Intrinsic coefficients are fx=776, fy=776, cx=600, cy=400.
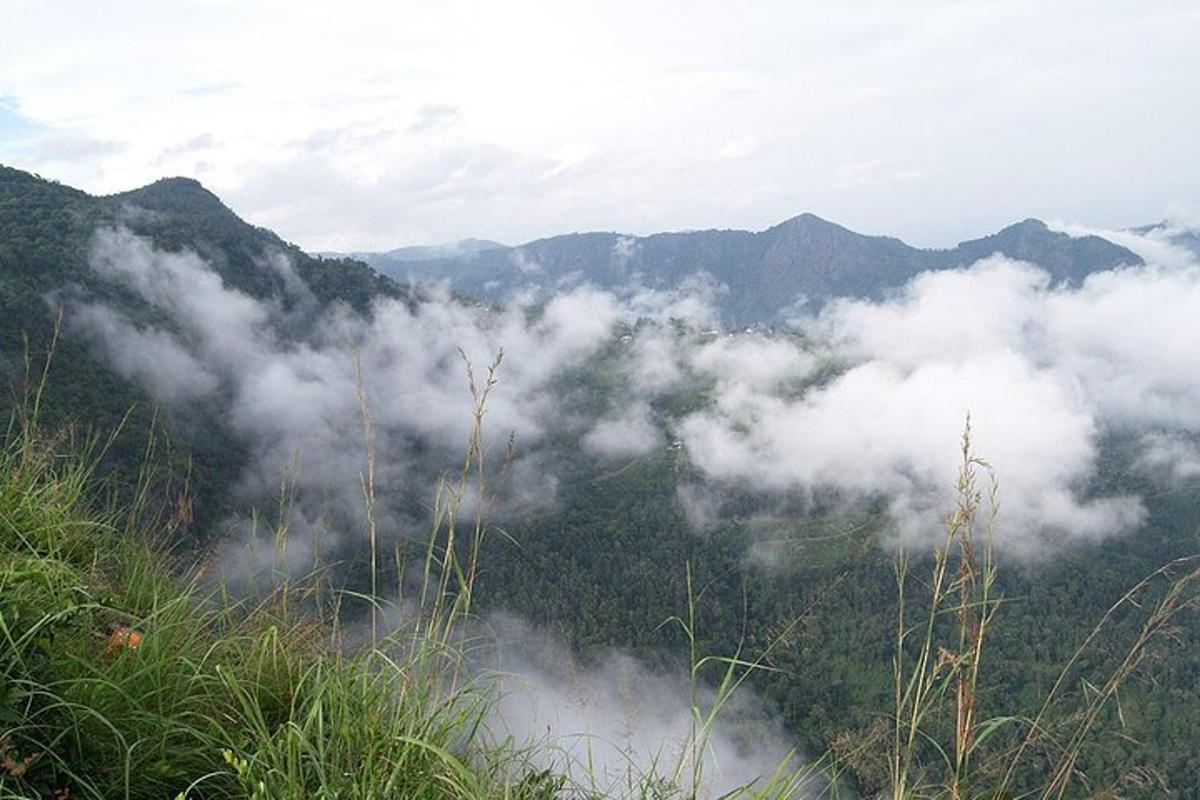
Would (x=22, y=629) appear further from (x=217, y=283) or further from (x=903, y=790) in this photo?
(x=217, y=283)

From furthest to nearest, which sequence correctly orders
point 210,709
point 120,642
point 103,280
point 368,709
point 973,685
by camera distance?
point 103,280 < point 120,642 < point 210,709 < point 368,709 < point 973,685

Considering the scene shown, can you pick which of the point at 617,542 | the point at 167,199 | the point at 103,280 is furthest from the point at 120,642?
the point at 167,199

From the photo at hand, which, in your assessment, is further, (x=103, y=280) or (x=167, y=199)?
(x=167, y=199)

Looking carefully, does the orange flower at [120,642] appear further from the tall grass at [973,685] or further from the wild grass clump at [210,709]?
the tall grass at [973,685]

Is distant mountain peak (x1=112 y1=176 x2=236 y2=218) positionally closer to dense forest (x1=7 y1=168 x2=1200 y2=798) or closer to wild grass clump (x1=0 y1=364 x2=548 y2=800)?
dense forest (x1=7 y1=168 x2=1200 y2=798)

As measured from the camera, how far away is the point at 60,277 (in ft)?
372

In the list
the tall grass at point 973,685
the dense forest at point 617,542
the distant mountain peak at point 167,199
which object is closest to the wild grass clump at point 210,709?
the tall grass at point 973,685

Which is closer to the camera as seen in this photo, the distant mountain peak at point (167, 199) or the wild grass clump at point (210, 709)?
the wild grass clump at point (210, 709)

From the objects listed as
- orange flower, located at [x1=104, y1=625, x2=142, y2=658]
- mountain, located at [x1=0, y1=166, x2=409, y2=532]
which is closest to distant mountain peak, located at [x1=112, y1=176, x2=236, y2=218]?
mountain, located at [x1=0, y1=166, x2=409, y2=532]

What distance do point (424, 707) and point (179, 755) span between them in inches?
33.0

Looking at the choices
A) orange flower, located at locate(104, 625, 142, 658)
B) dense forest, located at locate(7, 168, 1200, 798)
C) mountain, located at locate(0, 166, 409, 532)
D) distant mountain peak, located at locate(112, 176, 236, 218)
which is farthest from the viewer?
distant mountain peak, located at locate(112, 176, 236, 218)

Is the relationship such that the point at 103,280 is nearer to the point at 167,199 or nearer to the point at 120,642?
the point at 167,199

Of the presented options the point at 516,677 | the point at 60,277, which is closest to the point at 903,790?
the point at 516,677

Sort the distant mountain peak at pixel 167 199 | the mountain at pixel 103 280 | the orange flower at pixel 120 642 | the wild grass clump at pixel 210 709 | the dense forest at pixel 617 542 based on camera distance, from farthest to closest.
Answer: the distant mountain peak at pixel 167 199 < the dense forest at pixel 617 542 < the mountain at pixel 103 280 < the orange flower at pixel 120 642 < the wild grass clump at pixel 210 709
